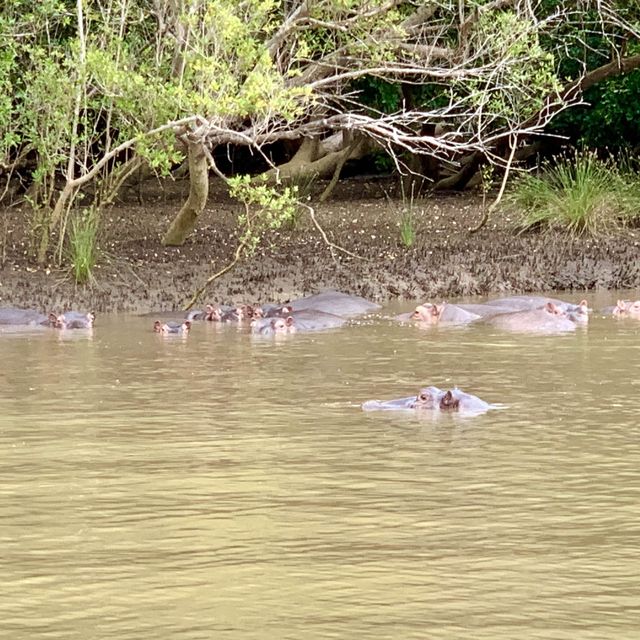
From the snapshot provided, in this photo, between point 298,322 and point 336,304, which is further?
point 336,304

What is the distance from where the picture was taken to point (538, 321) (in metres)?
12.5

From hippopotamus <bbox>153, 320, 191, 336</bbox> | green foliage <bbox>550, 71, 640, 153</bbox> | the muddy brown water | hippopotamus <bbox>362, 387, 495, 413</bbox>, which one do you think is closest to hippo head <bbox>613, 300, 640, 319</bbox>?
the muddy brown water

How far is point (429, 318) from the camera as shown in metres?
13.0

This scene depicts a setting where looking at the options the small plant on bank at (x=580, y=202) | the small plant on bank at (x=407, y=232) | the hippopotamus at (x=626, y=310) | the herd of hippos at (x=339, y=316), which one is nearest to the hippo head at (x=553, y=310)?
the herd of hippos at (x=339, y=316)

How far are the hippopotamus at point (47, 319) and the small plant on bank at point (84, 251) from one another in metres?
0.96

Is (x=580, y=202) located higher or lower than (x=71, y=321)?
higher

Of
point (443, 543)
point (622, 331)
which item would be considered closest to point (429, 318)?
point (622, 331)

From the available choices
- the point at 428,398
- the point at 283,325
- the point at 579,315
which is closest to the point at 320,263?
the point at 283,325

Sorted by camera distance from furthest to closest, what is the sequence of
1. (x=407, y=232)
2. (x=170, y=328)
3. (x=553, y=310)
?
(x=407, y=232)
(x=553, y=310)
(x=170, y=328)

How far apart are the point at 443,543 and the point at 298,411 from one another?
301 cm

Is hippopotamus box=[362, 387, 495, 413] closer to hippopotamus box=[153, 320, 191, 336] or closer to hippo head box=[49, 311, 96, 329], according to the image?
hippopotamus box=[153, 320, 191, 336]

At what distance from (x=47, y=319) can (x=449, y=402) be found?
5645 millimetres

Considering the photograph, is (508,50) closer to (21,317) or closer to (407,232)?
(407,232)

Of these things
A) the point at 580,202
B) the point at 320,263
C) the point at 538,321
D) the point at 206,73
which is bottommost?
the point at 538,321
